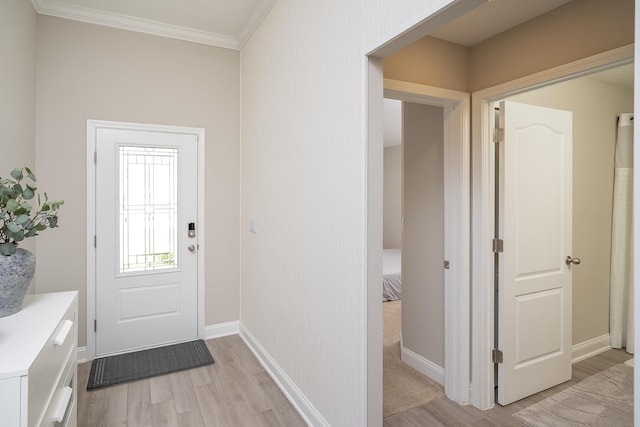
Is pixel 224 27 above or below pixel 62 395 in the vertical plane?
above

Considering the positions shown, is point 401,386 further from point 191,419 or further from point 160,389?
point 160,389

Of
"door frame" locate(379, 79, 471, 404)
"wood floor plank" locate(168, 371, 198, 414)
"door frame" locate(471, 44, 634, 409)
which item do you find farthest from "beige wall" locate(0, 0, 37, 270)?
"door frame" locate(471, 44, 634, 409)

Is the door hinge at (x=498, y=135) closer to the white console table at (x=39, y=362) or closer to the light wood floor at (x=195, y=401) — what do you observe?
the light wood floor at (x=195, y=401)

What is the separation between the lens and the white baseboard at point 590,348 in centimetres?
321

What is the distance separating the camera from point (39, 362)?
4.20ft

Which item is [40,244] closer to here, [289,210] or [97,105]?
[97,105]

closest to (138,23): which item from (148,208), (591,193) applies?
(148,208)

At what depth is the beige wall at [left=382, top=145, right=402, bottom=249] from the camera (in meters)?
8.12

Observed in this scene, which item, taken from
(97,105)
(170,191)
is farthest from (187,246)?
(97,105)

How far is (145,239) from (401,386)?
2513mm

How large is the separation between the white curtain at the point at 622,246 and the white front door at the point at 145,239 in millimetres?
3997

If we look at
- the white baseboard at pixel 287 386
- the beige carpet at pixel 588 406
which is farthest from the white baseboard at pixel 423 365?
the white baseboard at pixel 287 386

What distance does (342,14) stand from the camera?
188 cm

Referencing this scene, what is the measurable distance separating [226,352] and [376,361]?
1.95m
